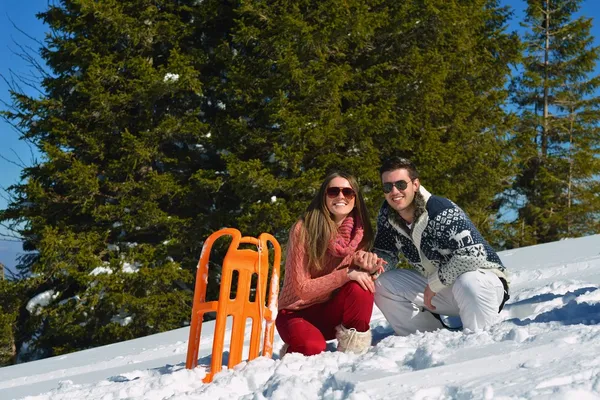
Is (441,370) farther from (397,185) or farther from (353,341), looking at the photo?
(397,185)

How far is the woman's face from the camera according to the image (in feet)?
11.7

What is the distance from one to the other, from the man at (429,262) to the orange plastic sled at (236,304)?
0.78 meters

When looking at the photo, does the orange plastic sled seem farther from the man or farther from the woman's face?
the man

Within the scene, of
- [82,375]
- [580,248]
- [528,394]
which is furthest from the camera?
[580,248]

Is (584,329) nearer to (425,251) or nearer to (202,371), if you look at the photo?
(425,251)

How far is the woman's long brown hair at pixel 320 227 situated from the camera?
3.47m

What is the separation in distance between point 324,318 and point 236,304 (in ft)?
1.99

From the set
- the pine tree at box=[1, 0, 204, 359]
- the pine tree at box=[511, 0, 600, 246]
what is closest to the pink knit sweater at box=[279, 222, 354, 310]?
the pine tree at box=[1, 0, 204, 359]

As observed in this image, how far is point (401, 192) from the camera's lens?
11.5ft

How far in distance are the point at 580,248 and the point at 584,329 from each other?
6474 mm

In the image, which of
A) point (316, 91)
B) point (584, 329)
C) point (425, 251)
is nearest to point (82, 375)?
point (425, 251)

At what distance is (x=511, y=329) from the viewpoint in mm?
2938

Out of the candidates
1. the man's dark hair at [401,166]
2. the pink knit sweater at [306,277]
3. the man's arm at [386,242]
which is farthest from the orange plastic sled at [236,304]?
the man's dark hair at [401,166]

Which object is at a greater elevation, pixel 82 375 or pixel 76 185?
pixel 76 185
